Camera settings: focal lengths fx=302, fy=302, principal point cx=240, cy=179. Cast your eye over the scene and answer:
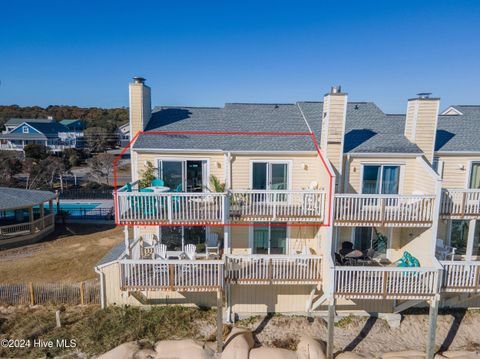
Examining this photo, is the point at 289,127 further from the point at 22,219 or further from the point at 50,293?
the point at 22,219

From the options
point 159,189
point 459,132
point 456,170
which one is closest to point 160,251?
point 159,189

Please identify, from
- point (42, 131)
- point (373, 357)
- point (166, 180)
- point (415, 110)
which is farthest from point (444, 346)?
point (42, 131)

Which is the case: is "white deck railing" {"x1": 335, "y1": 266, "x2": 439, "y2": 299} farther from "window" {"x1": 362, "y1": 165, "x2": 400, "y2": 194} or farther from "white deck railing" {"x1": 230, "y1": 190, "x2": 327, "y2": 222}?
"window" {"x1": 362, "y1": 165, "x2": 400, "y2": 194}

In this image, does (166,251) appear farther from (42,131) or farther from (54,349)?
(42,131)

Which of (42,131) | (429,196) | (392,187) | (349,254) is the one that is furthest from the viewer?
(42,131)

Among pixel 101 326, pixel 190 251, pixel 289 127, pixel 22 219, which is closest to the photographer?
pixel 101 326

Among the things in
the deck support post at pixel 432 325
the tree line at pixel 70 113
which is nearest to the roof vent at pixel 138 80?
the deck support post at pixel 432 325

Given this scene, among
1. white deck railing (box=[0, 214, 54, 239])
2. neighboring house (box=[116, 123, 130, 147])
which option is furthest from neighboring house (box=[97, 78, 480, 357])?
neighboring house (box=[116, 123, 130, 147])
